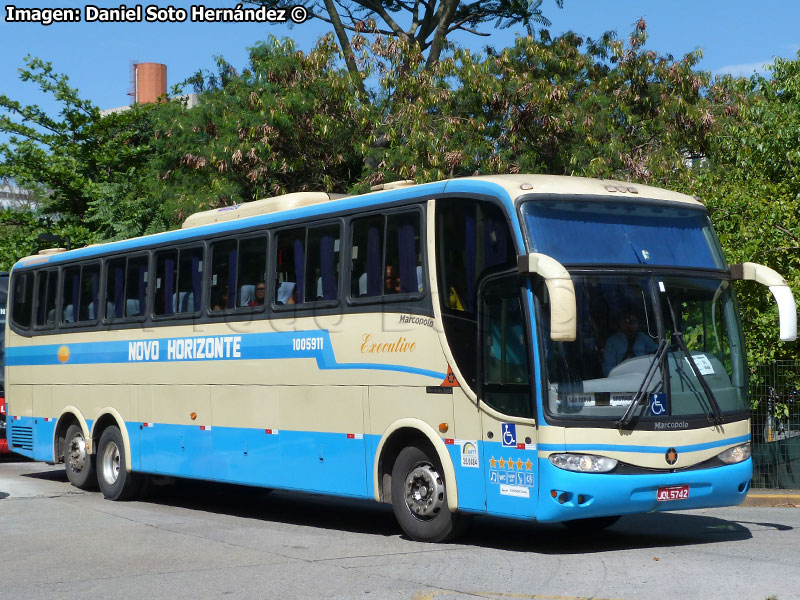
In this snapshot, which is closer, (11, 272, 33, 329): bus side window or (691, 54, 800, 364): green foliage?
(691, 54, 800, 364): green foliage

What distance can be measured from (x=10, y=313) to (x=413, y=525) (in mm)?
10673

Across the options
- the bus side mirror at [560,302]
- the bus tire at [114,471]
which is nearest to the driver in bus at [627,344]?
the bus side mirror at [560,302]

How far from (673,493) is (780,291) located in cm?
219

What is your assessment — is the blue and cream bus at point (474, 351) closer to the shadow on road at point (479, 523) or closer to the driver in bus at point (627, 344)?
the driver in bus at point (627, 344)

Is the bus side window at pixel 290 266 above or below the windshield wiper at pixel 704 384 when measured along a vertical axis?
above

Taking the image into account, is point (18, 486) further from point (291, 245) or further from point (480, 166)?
point (480, 166)

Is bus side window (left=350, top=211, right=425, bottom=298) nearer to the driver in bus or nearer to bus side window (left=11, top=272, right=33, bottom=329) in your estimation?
the driver in bus

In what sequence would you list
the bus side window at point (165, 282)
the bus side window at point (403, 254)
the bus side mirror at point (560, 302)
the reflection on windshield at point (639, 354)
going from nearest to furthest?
1. the bus side mirror at point (560, 302)
2. the reflection on windshield at point (639, 354)
3. the bus side window at point (403, 254)
4. the bus side window at point (165, 282)

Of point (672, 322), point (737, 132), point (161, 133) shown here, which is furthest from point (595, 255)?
point (161, 133)

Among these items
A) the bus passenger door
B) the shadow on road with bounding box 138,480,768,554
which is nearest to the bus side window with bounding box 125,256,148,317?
the shadow on road with bounding box 138,480,768,554

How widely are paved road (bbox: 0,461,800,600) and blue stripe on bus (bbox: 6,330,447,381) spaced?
1865mm

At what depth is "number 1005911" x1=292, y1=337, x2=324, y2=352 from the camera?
13078 millimetres

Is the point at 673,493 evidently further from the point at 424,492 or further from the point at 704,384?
the point at 424,492

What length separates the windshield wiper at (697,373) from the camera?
10828 mm
